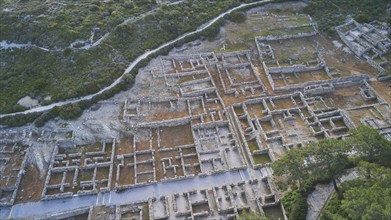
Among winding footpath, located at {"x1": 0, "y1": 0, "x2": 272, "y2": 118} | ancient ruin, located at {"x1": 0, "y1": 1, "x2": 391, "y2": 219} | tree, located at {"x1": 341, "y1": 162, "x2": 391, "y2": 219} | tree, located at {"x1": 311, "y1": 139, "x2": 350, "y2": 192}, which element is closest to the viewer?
tree, located at {"x1": 341, "y1": 162, "x2": 391, "y2": 219}

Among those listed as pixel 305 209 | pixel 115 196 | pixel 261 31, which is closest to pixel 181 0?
pixel 261 31

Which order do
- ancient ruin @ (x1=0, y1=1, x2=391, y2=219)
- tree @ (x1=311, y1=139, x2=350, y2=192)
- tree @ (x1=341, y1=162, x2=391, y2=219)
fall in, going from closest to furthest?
tree @ (x1=341, y1=162, x2=391, y2=219), tree @ (x1=311, y1=139, x2=350, y2=192), ancient ruin @ (x1=0, y1=1, x2=391, y2=219)

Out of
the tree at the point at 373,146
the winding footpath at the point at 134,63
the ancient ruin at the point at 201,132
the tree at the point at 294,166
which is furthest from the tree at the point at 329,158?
the winding footpath at the point at 134,63

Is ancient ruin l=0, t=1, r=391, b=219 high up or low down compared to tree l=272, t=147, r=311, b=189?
down

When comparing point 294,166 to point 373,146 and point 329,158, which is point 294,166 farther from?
point 373,146

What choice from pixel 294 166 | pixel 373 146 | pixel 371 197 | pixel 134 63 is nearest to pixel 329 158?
pixel 294 166

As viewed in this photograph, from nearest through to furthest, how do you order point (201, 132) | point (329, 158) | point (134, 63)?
point (329, 158) → point (201, 132) → point (134, 63)

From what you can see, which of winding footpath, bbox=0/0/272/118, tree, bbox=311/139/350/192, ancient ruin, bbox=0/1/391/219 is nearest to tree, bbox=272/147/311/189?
tree, bbox=311/139/350/192

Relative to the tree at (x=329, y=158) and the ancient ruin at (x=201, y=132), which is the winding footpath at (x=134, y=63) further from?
the tree at (x=329, y=158)

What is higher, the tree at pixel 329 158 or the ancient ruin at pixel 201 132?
the tree at pixel 329 158

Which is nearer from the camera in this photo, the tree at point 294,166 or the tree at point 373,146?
the tree at point 294,166

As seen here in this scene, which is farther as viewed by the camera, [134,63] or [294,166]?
[134,63]

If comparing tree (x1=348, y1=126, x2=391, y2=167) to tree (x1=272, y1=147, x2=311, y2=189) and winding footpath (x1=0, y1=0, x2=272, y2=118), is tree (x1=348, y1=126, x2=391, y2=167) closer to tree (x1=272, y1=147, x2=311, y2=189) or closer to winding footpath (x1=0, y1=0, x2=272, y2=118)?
tree (x1=272, y1=147, x2=311, y2=189)
